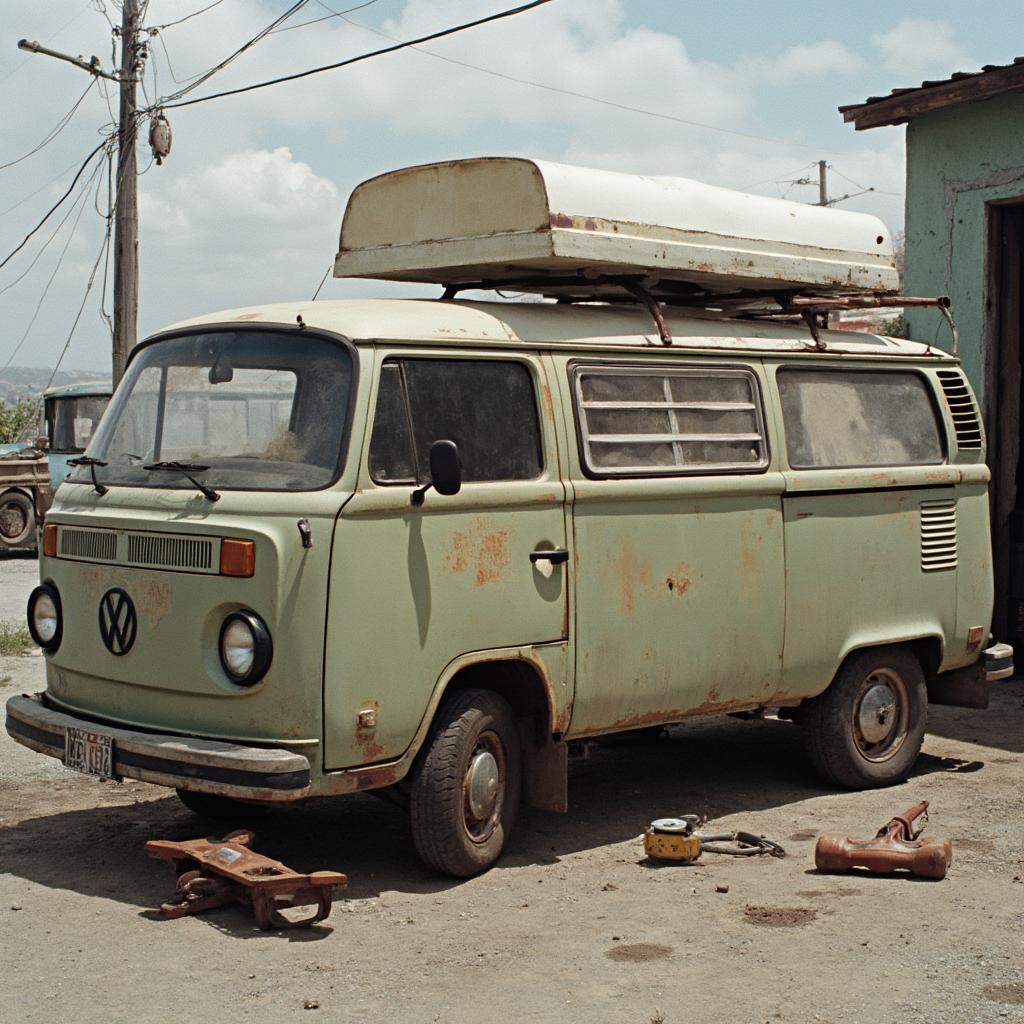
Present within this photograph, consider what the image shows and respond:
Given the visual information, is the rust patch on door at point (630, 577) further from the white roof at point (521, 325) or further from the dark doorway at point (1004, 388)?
the dark doorway at point (1004, 388)

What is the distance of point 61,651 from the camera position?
6453 mm

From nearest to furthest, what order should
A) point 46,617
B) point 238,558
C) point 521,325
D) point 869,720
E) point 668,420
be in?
point 238,558
point 46,617
point 521,325
point 668,420
point 869,720

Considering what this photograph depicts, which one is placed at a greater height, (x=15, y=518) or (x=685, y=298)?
(x=685, y=298)

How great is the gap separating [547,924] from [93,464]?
2.68 m

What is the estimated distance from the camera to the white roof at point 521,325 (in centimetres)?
616

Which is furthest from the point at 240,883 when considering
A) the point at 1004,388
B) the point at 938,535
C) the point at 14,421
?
the point at 14,421

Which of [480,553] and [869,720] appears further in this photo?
A: [869,720]

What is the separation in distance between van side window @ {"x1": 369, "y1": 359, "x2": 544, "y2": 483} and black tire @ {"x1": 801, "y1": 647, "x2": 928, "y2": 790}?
2274 millimetres

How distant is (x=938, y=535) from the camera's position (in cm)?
821

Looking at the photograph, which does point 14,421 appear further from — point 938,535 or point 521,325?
point 521,325

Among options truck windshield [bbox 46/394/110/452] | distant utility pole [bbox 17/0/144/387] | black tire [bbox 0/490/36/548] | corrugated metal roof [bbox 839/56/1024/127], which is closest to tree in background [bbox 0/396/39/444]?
black tire [bbox 0/490/36/548]

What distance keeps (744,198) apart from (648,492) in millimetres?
1778

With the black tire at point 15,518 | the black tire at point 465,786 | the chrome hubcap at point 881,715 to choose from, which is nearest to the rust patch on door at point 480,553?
the black tire at point 465,786

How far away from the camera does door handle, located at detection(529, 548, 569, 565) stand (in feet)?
21.0
